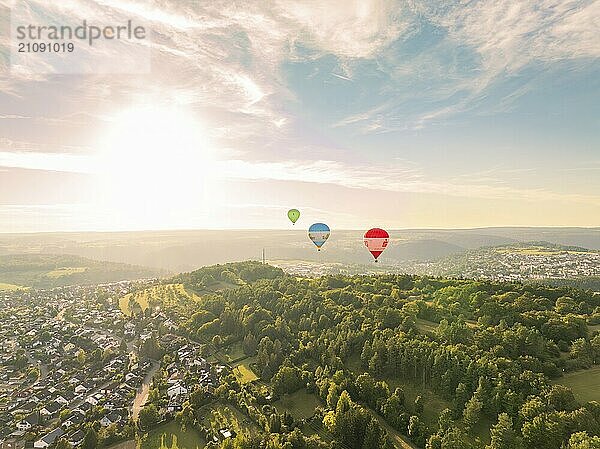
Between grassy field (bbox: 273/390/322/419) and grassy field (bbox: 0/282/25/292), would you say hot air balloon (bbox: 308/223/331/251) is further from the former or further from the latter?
grassy field (bbox: 0/282/25/292)

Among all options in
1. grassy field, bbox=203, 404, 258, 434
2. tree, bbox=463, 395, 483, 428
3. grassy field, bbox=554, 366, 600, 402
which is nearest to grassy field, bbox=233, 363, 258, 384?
grassy field, bbox=203, 404, 258, 434

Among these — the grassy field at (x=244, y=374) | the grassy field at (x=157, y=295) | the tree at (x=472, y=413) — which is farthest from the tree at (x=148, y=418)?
the grassy field at (x=157, y=295)

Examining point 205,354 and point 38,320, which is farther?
point 38,320

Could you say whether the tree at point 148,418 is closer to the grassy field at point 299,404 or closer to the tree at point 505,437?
the grassy field at point 299,404

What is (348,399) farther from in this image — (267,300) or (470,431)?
(267,300)

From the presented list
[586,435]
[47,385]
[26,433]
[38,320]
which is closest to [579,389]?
[586,435]

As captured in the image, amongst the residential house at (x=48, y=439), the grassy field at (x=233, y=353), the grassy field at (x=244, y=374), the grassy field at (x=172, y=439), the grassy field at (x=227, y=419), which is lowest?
the residential house at (x=48, y=439)
